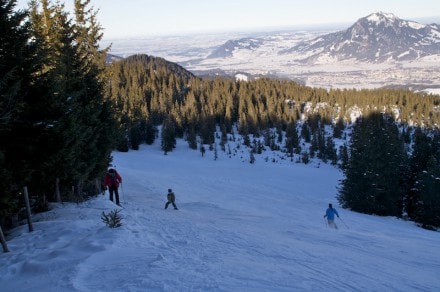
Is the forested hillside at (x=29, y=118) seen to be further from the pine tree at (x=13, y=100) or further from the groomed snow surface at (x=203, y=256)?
the groomed snow surface at (x=203, y=256)

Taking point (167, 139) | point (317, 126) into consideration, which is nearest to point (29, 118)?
point (167, 139)

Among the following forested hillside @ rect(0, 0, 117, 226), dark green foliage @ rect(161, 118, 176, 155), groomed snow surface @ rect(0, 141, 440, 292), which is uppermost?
forested hillside @ rect(0, 0, 117, 226)

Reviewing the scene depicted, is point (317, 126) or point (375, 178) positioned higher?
point (375, 178)

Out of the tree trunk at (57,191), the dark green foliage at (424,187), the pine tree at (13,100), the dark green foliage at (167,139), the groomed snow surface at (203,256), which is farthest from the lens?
the dark green foliage at (167,139)

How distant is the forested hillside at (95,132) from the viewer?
10469 mm

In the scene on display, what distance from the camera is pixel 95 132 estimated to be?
1825 cm

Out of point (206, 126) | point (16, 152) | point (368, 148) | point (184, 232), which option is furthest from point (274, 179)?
point (16, 152)

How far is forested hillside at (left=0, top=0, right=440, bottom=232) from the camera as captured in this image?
10.5 meters

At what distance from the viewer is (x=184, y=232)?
40.7 ft

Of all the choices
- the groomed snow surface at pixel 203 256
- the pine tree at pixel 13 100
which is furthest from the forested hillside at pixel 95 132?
the groomed snow surface at pixel 203 256

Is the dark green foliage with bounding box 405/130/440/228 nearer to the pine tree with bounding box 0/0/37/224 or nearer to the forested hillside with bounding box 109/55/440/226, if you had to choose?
the forested hillside with bounding box 109/55/440/226

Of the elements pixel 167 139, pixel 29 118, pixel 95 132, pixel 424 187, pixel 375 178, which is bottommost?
pixel 167 139

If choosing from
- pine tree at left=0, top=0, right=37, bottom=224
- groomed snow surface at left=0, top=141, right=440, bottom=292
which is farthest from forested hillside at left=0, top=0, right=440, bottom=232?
groomed snow surface at left=0, top=141, right=440, bottom=292

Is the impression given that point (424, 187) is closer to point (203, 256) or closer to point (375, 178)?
point (375, 178)
